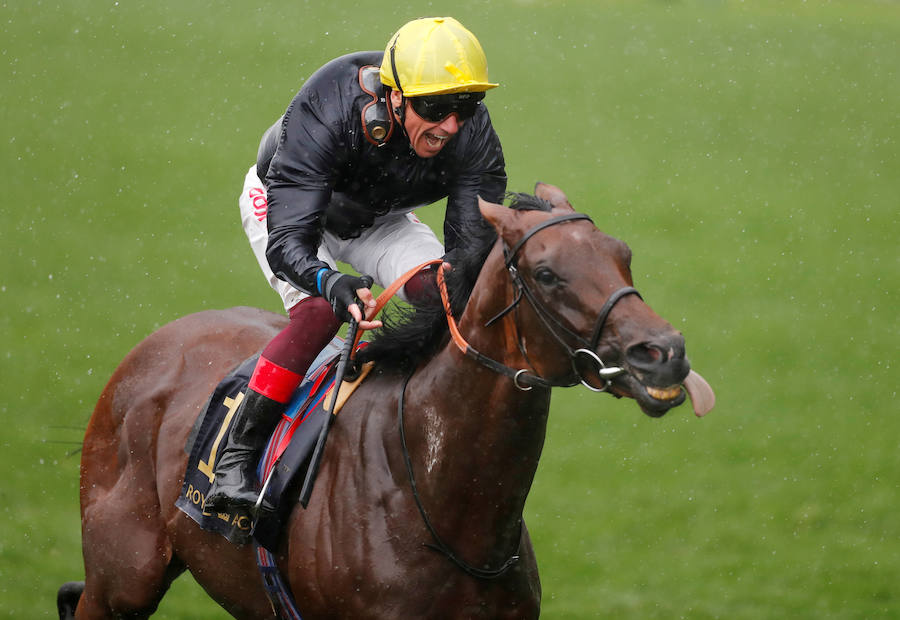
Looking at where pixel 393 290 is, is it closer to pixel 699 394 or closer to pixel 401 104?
pixel 401 104

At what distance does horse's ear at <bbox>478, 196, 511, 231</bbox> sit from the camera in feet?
9.51

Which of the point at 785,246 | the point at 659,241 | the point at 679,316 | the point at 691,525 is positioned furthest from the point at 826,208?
the point at 691,525

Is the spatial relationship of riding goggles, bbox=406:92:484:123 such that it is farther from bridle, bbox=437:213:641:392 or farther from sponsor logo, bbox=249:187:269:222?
sponsor logo, bbox=249:187:269:222

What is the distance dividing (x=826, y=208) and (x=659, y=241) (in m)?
2.33

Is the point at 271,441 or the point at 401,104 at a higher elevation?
the point at 401,104

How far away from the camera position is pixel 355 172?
3.61 m

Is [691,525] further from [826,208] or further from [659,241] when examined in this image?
[826,208]

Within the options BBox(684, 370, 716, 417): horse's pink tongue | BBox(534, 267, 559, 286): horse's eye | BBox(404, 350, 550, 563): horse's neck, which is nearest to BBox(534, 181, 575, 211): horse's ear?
BBox(534, 267, 559, 286): horse's eye

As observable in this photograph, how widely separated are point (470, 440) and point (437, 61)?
1.13m

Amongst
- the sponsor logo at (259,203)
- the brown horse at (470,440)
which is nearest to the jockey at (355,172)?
the brown horse at (470,440)

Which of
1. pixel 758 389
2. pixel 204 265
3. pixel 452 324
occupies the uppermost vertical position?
pixel 452 324

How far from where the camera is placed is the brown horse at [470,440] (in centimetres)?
268

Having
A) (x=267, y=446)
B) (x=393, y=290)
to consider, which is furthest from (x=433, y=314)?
(x=267, y=446)

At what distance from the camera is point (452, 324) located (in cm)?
307
